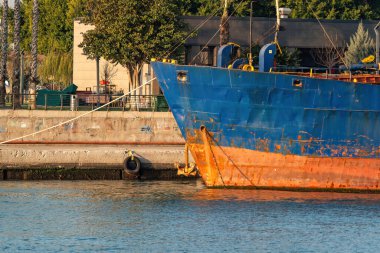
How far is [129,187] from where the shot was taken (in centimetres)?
4556

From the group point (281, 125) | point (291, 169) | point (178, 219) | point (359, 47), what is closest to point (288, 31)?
point (359, 47)

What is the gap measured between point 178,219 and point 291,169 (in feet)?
21.2

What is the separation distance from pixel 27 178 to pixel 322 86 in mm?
13472

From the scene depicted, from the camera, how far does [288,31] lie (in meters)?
77.3

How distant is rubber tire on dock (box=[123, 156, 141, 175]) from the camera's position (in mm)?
47531

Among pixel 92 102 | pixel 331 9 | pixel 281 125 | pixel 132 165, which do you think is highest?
pixel 331 9

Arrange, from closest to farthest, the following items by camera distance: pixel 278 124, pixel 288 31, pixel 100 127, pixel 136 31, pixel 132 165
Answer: pixel 278 124 < pixel 132 165 < pixel 100 127 < pixel 136 31 < pixel 288 31

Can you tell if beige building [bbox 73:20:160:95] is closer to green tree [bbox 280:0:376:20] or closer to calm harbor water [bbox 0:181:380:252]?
green tree [bbox 280:0:376:20]

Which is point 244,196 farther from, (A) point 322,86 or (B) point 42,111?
(B) point 42,111

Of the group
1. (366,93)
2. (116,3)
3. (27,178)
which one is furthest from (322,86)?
(116,3)

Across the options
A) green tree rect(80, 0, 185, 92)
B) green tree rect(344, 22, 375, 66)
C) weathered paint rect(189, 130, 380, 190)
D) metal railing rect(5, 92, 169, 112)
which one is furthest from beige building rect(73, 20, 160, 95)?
weathered paint rect(189, 130, 380, 190)

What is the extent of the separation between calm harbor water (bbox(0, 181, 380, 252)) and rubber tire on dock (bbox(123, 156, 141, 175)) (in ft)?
4.48

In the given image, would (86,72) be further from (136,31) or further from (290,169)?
(290,169)

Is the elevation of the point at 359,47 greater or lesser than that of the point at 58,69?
greater
